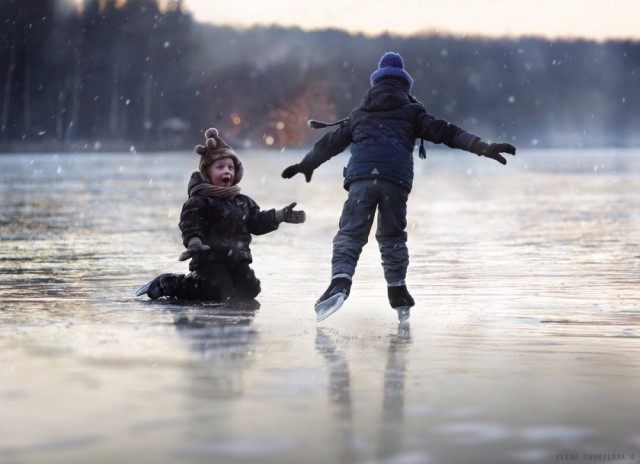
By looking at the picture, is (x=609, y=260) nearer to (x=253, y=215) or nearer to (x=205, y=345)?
(x=253, y=215)

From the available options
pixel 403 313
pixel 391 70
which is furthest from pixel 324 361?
pixel 391 70

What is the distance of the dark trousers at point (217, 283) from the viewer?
29.0 feet

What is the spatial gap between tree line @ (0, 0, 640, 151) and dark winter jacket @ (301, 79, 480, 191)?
70492 millimetres

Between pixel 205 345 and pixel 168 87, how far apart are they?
98986mm

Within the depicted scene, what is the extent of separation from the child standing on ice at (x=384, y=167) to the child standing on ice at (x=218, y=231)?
55 cm

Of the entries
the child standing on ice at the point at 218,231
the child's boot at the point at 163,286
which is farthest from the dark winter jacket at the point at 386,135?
the child's boot at the point at 163,286

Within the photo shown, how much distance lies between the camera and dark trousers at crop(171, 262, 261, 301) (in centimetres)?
885

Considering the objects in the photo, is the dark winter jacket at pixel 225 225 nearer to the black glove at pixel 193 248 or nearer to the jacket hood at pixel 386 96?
the black glove at pixel 193 248

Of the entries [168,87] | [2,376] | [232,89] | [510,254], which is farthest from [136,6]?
[2,376]

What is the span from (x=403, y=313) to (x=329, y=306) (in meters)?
0.45

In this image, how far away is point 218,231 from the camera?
29.4 ft

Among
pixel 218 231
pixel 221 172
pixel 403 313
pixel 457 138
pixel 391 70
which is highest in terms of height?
pixel 391 70

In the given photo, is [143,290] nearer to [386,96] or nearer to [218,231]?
[218,231]

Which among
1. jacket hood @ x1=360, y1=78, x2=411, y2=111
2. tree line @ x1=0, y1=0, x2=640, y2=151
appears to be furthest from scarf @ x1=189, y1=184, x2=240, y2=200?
tree line @ x1=0, y1=0, x2=640, y2=151
